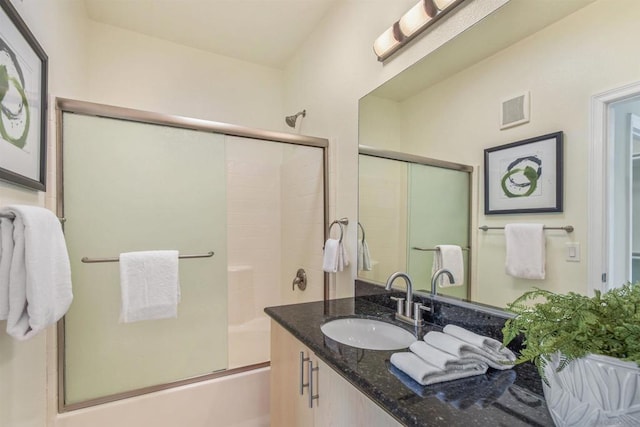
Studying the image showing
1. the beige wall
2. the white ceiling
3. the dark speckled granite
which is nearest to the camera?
the dark speckled granite

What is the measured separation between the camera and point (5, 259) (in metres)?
0.88

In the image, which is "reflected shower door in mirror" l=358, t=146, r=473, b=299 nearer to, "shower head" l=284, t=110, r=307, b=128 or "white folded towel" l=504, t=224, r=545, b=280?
"white folded towel" l=504, t=224, r=545, b=280

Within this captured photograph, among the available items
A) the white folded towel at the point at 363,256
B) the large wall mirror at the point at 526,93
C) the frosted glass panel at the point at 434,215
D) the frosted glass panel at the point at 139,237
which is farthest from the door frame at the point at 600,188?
the frosted glass panel at the point at 139,237

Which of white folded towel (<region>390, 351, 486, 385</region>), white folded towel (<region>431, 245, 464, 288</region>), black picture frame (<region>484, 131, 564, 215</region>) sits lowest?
white folded towel (<region>390, 351, 486, 385</region>)

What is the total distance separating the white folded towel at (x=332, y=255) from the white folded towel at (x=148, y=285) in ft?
2.66

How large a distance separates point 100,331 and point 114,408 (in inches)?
14.6

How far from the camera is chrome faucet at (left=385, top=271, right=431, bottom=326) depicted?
1.21m

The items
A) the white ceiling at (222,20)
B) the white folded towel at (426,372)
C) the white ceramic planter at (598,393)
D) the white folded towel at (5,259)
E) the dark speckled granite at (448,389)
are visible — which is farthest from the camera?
the white ceiling at (222,20)

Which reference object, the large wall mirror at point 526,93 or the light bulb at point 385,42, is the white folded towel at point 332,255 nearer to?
the large wall mirror at point 526,93

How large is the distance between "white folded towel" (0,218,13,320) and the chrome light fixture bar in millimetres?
1567

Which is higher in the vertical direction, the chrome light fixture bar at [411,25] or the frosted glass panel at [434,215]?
the chrome light fixture bar at [411,25]

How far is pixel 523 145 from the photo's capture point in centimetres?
97

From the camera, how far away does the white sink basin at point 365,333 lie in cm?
121

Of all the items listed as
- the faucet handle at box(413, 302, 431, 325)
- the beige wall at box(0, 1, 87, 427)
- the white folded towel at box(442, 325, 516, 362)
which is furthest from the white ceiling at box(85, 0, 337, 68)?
the white folded towel at box(442, 325, 516, 362)
